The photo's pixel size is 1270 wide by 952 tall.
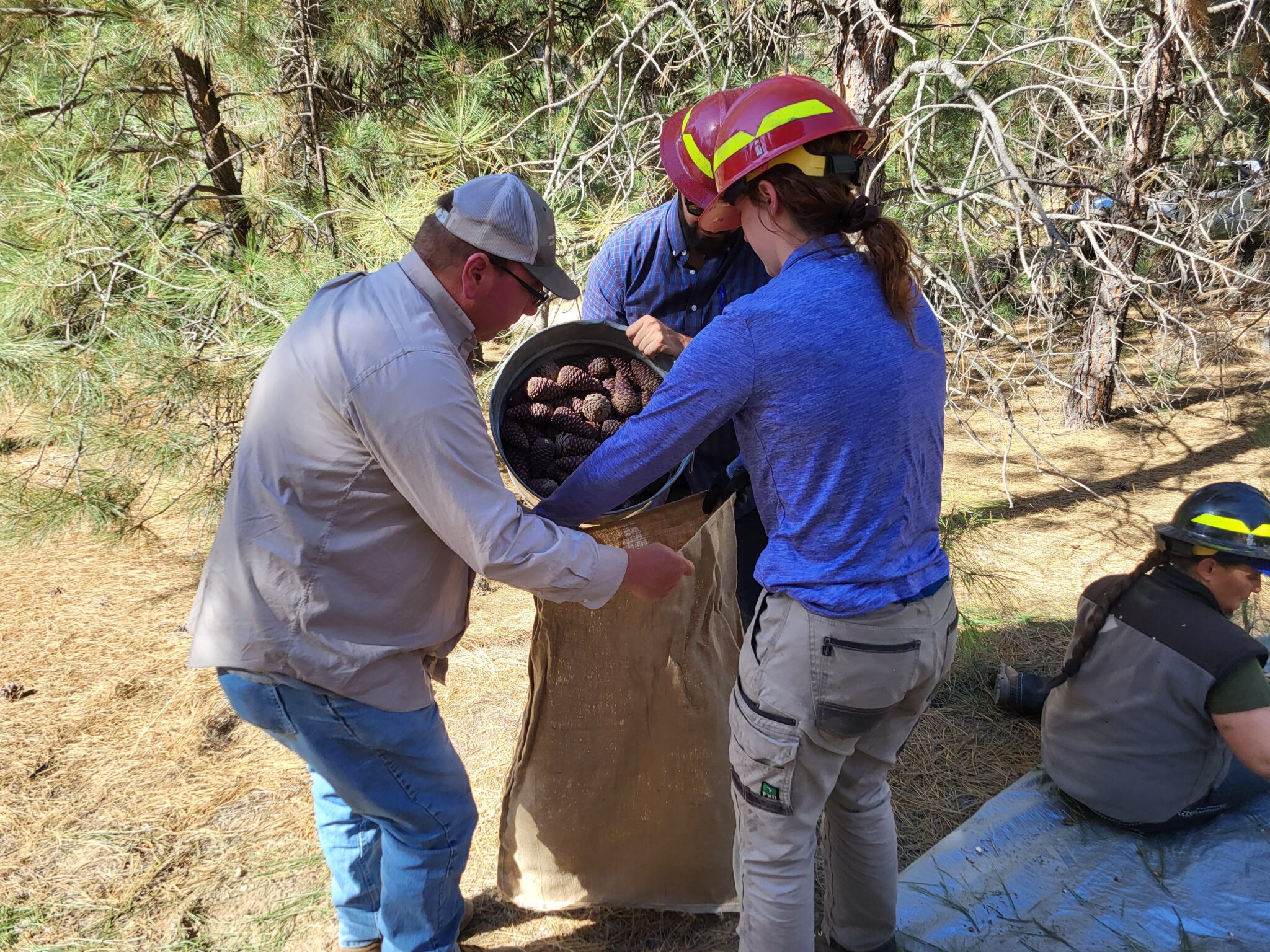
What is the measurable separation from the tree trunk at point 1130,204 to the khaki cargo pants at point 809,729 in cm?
368

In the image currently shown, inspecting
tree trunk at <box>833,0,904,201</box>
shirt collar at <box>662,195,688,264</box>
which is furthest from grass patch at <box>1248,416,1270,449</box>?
shirt collar at <box>662,195,688,264</box>

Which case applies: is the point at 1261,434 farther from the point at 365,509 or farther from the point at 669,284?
the point at 365,509

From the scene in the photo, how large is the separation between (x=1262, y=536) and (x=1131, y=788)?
0.71 meters

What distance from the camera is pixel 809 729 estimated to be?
1493mm

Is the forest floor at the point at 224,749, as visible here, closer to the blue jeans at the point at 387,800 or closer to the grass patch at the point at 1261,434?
the blue jeans at the point at 387,800

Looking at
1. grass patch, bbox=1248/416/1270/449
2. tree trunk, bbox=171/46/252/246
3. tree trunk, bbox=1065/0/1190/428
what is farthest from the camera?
grass patch, bbox=1248/416/1270/449

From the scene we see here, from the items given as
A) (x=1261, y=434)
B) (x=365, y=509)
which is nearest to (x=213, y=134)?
(x=365, y=509)

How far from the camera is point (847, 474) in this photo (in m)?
1.40

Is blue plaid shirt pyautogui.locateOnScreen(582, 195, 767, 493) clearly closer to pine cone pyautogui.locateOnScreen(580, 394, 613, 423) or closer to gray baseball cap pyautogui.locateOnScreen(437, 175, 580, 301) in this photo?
pine cone pyautogui.locateOnScreen(580, 394, 613, 423)

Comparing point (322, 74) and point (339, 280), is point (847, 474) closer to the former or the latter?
point (339, 280)

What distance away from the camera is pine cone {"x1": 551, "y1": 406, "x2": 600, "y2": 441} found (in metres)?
1.82

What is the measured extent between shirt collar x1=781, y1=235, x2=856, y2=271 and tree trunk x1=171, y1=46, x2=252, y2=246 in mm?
2609

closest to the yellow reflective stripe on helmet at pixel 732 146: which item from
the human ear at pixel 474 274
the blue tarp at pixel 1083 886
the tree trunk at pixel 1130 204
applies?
the human ear at pixel 474 274

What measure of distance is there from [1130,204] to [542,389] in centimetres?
456
